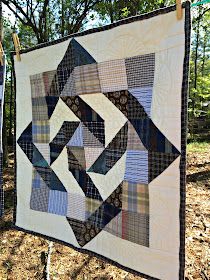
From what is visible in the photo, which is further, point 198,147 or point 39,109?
point 198,147

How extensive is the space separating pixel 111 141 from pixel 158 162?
0.21 m

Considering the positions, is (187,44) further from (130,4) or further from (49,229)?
(130,4)

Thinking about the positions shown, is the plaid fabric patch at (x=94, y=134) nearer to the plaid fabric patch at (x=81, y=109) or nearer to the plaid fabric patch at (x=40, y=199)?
the plaid fabric patch at (x=81, y=109)

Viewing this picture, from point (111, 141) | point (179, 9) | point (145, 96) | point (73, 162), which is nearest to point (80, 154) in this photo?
point (73, 162)

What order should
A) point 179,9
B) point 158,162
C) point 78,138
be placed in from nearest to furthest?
point 179,9
point 158,162
point 78,138

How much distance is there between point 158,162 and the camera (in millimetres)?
997

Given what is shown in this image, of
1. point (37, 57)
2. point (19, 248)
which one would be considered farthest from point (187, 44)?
point (19, 248)

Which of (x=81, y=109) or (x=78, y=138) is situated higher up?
(x=81, y=109)

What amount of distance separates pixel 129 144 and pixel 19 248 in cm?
155

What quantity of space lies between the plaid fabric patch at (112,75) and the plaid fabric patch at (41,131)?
14.0 inches

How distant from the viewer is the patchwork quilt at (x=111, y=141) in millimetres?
951

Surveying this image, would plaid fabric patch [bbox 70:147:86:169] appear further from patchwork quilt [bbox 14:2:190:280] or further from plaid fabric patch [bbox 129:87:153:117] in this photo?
plaid fabric patch [bbox 129:87:153:117]

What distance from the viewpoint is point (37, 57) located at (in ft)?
4.29

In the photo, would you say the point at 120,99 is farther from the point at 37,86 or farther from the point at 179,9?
the point at 37,86
